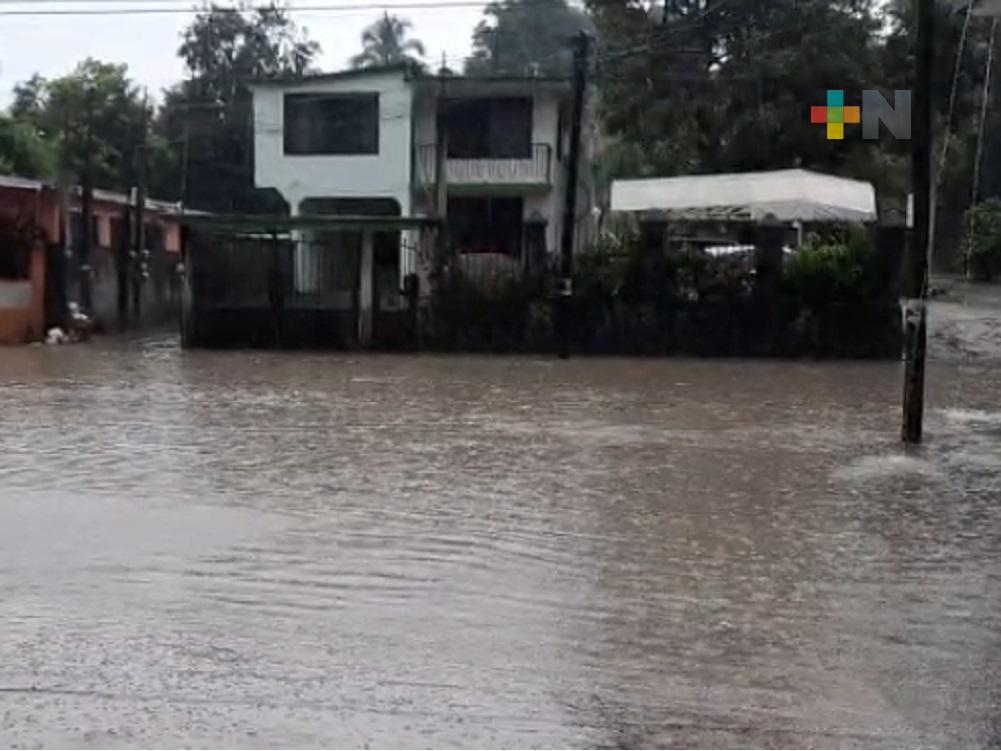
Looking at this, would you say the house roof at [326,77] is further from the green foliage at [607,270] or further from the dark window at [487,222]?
the green foliage at [607,270]

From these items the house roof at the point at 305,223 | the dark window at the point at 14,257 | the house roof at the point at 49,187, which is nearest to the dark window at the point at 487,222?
the house roof at the point at 49,187

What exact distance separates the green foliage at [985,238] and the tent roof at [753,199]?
2284 mm

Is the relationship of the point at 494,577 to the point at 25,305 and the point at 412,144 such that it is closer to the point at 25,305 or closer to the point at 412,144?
the point at 25,305

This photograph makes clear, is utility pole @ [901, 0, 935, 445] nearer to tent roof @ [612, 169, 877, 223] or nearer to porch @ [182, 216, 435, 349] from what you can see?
tent roof @ [612, 169, 877, 223]

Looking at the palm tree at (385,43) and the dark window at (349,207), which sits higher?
the palm tree at (385,43)

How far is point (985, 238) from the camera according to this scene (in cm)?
3212

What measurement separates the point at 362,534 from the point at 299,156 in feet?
85.5

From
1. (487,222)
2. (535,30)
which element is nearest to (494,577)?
(487,222)

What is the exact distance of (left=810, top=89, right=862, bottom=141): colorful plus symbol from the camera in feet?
102

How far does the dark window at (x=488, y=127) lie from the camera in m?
33.9

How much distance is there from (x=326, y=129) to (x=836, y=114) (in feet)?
37.9

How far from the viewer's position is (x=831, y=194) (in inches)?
1075

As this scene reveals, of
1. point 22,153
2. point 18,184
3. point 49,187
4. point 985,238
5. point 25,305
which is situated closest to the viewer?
point 18,184

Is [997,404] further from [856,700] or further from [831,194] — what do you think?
[856,700]
